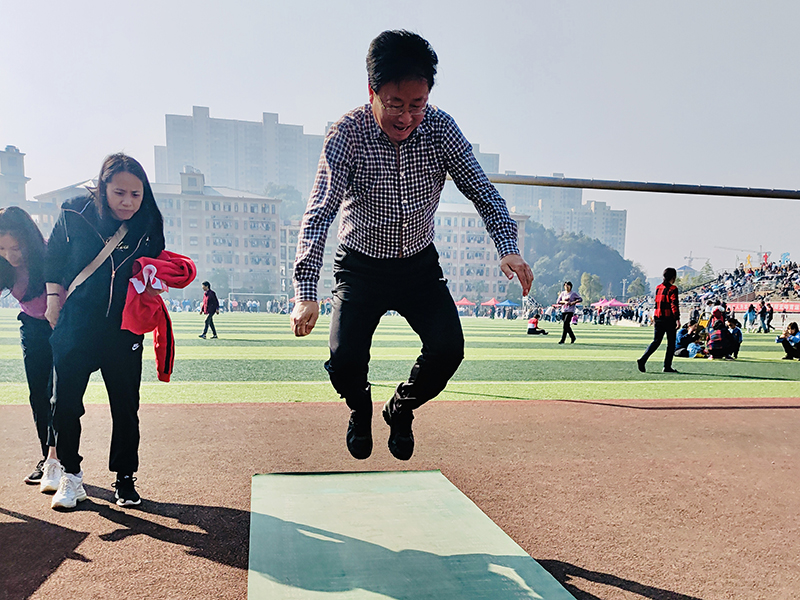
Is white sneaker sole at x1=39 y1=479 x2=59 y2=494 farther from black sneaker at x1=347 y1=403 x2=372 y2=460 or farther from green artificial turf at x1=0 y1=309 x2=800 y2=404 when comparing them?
green artificial turf at x1=0 y1=309 x2=800 y2=404

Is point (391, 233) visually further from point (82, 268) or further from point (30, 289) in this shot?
point (30, 289)

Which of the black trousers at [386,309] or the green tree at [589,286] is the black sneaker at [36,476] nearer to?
the black trousers at [386,309]

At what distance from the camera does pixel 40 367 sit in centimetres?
419

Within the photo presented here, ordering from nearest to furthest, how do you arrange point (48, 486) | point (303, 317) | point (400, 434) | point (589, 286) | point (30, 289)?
point (303, 317), point (400, 434), point (48, 486), point (30, 289), point (589, 286)

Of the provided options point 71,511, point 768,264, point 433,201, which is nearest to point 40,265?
point 71,511

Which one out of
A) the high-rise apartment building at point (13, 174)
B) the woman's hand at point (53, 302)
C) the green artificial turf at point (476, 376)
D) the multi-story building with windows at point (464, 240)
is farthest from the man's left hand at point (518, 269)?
the green artificial turf at point (476, 376)

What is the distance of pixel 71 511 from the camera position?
3732mm

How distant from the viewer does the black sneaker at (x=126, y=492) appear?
3816mm

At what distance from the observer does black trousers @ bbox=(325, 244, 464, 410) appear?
9.66 feet

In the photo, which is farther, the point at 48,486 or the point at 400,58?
the point at 48,486

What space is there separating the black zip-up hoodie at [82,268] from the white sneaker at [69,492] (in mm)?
911

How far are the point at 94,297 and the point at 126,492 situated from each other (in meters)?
1.34

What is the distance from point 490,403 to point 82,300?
5.35 m

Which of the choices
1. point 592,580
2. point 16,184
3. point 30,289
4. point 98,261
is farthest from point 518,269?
point 16,184
